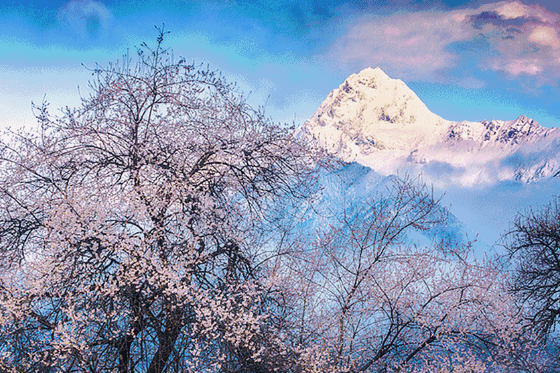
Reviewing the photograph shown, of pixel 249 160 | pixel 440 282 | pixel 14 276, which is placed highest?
pixel 249 160

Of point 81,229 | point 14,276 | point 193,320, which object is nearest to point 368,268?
point 193,320

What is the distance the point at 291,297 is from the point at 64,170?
5142mm

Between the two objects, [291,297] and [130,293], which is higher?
[291,297]

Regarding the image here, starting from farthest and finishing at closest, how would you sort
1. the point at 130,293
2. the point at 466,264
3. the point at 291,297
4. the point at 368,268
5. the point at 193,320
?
the point at 291,297 < the point at 466,264 < the point at 368,268 < the point at 193,320 < the point at 130,293

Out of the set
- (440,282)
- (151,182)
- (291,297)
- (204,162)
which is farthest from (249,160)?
(440,282)

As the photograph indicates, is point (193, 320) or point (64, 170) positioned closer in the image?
point (193, 320)

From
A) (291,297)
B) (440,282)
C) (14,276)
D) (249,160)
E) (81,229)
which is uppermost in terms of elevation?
(249,160)

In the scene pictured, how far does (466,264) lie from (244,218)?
14.0 feet

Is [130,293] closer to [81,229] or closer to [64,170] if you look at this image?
[81,229]

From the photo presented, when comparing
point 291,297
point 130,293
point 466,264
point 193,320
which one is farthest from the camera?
point 291,297

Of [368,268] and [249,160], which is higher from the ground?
→ [249,160]

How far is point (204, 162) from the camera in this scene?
307 inches

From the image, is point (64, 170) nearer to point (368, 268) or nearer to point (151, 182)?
point (151, 182)

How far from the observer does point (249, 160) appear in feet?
25.3
